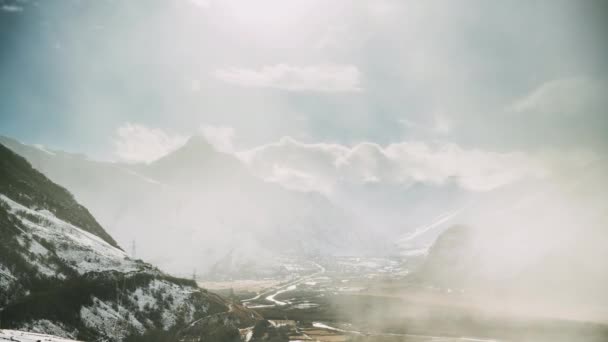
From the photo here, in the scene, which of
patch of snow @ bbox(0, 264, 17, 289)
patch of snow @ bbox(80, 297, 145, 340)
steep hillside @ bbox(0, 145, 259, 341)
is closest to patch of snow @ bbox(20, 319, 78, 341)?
steep hillside @ bbox(0, 145, 259, 341)

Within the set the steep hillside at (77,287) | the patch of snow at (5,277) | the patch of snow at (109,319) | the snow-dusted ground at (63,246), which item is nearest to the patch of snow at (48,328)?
the steep hillside at (77,287)

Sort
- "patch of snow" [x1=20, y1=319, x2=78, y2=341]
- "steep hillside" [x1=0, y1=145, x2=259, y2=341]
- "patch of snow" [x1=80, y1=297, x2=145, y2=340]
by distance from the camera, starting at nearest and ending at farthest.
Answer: "patch of snow" [x1=20, y1=319, x2=78, y2=341]
"steep hillside" [x1=0, y1=145, x2=259, y2=341]
"patch of snow" [x1=80, y1=297, x2=145, y2=340]

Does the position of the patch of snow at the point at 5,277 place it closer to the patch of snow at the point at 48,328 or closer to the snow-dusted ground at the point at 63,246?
the snow-dusted ground at the point at 63,246

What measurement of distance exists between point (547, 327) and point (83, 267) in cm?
16887

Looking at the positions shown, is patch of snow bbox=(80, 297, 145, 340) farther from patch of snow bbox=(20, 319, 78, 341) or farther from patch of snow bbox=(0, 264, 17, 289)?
patch of snow bbox=(0, 264, 17, 289)

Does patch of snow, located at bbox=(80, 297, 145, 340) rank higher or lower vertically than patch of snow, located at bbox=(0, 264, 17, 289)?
lower

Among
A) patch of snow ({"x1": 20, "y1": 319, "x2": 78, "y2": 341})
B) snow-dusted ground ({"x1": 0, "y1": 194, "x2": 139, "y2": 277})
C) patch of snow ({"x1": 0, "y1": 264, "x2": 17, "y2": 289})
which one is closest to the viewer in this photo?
patch of snow ({"x1": 20, "y1": 319, "x2": 78, "y2": 341})

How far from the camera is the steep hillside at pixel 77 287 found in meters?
93.5

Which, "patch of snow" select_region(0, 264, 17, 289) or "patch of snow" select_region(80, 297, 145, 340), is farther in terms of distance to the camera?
"patch of snow" select_region(80, 297, 145, 340)

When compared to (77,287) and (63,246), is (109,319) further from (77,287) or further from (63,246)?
(63,246)

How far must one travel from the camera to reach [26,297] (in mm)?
93000

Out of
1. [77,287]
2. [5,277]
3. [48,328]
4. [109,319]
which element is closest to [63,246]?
[77,287]

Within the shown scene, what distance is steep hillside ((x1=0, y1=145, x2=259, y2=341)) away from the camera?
93.5 m

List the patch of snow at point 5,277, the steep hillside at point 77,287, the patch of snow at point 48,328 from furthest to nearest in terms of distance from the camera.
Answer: the steep hillside at point 77,287
the patch of snow at point 5,277
the patch of snow at point 48,328
